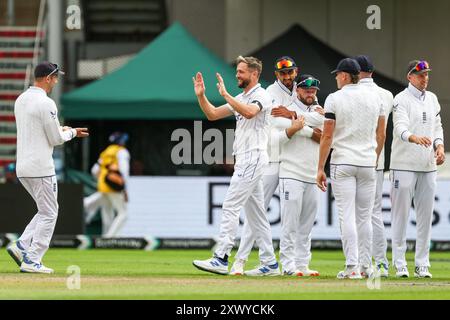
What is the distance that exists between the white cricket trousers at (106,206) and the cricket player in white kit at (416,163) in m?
8.31

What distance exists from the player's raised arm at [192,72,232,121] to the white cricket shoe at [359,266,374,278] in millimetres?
2146

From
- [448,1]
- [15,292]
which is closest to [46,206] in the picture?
[15,292]

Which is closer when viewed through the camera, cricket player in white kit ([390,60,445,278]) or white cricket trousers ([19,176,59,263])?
white cricket trousers ([19,176,59,263])

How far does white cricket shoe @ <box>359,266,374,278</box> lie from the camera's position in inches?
530

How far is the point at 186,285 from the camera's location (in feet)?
40.5

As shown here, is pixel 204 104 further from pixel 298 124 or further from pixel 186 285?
pixel 186 285

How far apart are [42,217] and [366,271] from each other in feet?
11.4

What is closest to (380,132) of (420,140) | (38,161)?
(420,140)

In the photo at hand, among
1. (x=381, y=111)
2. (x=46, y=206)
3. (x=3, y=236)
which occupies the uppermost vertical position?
(x=381, y=111)

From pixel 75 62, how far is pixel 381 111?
16950 millimetres

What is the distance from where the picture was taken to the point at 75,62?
29641mm

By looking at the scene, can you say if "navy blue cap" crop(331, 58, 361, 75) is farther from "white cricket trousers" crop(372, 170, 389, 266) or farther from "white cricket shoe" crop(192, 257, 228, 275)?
"white cricket shoe" crop(192, 257, 228, 275)

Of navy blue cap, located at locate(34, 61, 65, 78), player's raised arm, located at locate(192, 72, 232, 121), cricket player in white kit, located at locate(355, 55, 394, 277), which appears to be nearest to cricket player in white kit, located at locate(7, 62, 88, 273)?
navy blue cap, located at locate(34, 61, 65, 78)
